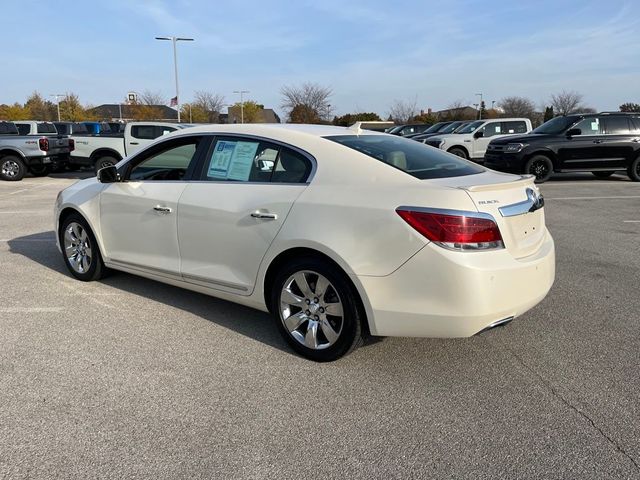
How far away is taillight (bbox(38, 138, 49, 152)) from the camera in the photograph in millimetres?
15641

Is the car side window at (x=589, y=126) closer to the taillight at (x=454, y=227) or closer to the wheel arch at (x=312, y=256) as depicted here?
the taillight at (x=454, y=227)

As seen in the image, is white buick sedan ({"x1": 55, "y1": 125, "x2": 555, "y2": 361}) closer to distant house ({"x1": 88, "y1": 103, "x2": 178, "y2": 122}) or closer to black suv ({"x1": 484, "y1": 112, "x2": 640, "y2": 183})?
black suv ({"x1": 484, "y1": 112, "x2": 640, "y2": 183})

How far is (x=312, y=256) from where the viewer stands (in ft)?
11.2

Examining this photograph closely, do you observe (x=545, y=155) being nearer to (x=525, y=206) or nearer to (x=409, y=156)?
(x=409, y=156)

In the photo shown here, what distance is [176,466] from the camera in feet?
8.15

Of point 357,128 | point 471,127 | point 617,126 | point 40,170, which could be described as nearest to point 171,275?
point 357,128

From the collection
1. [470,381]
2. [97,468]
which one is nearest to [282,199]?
[470,381]

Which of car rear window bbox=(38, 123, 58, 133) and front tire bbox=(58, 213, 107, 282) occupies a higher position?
car rear window bbox=(38, 123, 58, 133)

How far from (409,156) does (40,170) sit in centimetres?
1634

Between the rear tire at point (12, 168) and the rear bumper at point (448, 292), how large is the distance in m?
15.9

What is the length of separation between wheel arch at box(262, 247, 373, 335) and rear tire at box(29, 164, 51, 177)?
15.0 m

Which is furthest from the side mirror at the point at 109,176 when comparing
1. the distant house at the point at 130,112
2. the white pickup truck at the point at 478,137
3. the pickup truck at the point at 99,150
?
the distant house at the point at 130,112

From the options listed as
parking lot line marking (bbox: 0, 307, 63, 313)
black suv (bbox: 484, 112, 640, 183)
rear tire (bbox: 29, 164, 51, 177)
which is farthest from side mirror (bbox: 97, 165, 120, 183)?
rear tire (bbox: 29, 164, 51, 177)

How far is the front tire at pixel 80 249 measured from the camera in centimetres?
513
